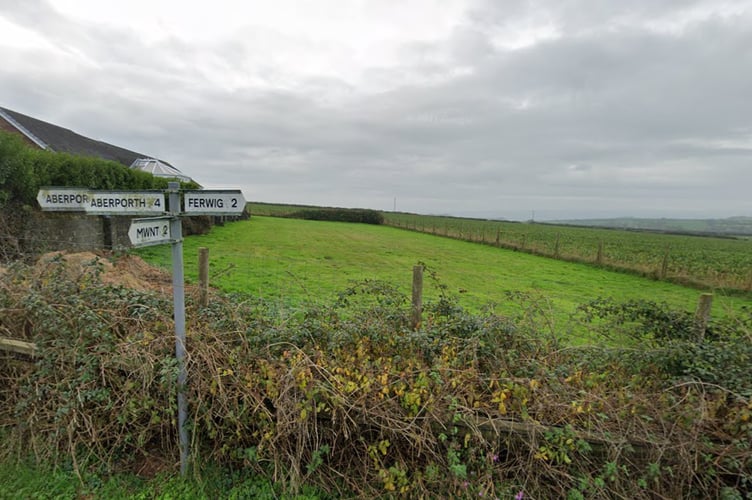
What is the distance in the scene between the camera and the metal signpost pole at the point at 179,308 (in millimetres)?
2250

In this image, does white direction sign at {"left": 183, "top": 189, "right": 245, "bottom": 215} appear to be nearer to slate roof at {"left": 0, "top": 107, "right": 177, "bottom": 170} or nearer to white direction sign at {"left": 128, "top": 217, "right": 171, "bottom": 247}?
white direction sign at {"left": 128, "top": 217, "right": 171, "bottom": 247}

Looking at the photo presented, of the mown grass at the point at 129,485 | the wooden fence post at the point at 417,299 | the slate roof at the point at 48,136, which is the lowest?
the mown grass at the point at 129,485

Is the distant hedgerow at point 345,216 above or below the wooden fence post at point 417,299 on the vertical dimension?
above

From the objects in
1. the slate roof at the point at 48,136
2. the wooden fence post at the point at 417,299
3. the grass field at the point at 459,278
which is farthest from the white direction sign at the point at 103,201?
the slate roof at the point at 48,136

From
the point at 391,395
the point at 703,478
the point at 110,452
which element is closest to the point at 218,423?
the point at 110,452

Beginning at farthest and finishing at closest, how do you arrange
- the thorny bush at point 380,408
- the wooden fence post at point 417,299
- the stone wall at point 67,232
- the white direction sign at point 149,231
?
the stone wall at point 67,232 → the wooden fence post at point 417,299 → the thorny bush at point 380,408 → the white direction sign at point 149,231

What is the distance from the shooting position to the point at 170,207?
88.9 inches

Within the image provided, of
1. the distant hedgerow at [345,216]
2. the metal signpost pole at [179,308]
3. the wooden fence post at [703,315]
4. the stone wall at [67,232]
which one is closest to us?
the metal signpost pole at [179,308]

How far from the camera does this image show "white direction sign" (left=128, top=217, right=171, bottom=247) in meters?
1.98

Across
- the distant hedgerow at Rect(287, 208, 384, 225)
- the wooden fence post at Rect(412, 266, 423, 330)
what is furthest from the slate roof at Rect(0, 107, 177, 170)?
the distant hedgerow at Rect(287, 208, 384, 225)

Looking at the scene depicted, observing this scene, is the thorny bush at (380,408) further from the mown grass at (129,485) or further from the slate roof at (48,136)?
the slate roof at (48,136)

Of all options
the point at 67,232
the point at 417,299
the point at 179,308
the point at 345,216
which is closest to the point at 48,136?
the point at 67,232

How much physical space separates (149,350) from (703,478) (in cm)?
400

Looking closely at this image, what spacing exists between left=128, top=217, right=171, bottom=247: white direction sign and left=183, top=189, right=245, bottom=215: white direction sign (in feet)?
0.59
